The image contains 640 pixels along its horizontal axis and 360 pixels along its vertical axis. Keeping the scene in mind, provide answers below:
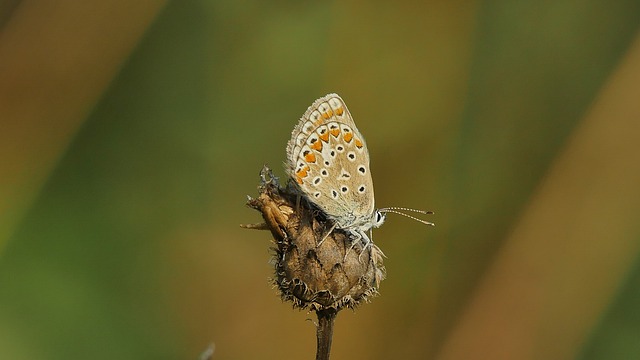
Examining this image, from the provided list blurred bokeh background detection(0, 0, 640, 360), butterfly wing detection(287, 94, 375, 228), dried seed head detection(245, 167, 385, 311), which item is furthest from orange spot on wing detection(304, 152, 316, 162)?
blurred bokeh background detection(0, 0, 640, 360)

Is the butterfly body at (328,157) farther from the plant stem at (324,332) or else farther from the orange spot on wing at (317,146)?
the plant stem at (324,332)

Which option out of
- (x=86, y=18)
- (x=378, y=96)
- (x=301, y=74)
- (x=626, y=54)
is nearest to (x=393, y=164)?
(x=378, y=96)

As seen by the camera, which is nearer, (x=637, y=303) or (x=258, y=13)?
(x=637, y=303)

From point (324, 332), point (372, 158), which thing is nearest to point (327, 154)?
point (324, 332)

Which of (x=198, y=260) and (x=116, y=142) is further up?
(x=116, y=142)

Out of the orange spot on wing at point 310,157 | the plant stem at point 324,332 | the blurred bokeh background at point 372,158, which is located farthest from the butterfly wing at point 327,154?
the blurred bokeh background at point 372,158

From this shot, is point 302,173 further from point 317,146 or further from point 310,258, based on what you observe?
point 310,258

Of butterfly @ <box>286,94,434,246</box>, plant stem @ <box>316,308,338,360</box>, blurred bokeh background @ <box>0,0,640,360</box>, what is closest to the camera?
plant stem @ <box>316,308,338,360</box>

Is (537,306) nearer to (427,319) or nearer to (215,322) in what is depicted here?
(427,319)

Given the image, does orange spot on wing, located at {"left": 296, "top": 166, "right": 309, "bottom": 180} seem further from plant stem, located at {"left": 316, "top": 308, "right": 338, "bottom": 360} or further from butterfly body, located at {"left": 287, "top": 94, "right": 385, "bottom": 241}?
plant stem, located at {"left": 316, "top": 308, "right": 338, "bottom": 360}
